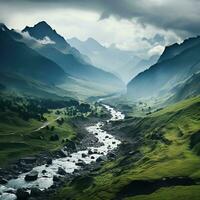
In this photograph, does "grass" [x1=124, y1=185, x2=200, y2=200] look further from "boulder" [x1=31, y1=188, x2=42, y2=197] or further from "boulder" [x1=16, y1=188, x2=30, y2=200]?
"boulder" [x1=16, y1=188, x2=30, y2=200]

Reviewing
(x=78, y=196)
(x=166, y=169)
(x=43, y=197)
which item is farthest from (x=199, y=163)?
(x=43, y=197)

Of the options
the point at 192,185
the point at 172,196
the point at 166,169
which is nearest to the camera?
the point at 172,196

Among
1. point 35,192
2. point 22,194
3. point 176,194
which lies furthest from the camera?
point 35,192

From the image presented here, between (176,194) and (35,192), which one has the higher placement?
(35,192)

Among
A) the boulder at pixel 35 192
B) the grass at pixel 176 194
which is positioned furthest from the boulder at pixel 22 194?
the grass at pixel 176 194

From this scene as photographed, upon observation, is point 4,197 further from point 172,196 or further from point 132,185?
point 172,196

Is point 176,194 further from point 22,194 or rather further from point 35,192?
point 22,194

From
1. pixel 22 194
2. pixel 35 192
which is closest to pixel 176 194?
pixel 35 192

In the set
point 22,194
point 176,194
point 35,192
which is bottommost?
point 176,194

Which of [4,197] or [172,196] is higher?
[4,197]

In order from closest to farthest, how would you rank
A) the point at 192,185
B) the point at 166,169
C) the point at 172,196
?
the point at 172,196 < the point at 192,185 < the point at 166,169

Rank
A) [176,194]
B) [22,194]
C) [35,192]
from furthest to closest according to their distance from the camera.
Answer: [35,192]
[22,194]
[176,194]
